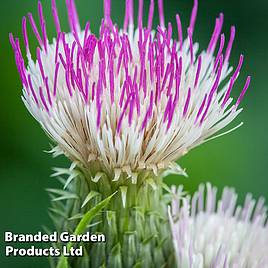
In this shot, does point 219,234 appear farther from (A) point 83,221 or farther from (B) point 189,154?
(B) point 189,154

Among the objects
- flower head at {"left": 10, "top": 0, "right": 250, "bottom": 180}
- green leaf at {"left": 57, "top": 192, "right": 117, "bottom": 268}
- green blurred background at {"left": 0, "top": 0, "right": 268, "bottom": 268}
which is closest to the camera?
green leaf at {"left": 57, "top": 192, "right": 117, "bottom": 268}

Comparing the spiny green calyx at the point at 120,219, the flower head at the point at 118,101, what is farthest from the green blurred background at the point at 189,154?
the flower head at the point at 118,101

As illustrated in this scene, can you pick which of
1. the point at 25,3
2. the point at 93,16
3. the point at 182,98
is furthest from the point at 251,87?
the point at 182,98

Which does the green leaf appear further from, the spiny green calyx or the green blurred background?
the green blurred background

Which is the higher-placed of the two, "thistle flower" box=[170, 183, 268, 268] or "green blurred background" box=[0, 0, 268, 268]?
"green blurred background" box=[0, 0, 268, 268]


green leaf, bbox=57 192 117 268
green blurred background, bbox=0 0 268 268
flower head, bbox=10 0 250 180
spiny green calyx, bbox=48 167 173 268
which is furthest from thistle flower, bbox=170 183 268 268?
green blurred background, bbox=0 0 268 268

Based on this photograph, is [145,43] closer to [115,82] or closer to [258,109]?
[115,82]
